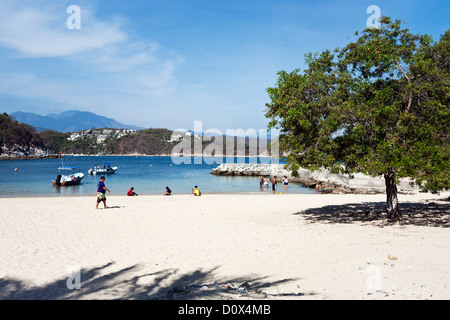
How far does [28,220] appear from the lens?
52.4 feet

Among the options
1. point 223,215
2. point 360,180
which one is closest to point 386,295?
point 223,215

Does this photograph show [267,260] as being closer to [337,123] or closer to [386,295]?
[386,295]

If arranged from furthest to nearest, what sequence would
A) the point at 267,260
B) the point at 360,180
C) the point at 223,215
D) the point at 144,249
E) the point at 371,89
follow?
the point at 360,180, the point at 223,215, the point at 371,89, the point at 144,249, the point at 267,260

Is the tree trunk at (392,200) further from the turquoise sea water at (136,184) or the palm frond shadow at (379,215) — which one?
the turquoise sea water at (136,184)

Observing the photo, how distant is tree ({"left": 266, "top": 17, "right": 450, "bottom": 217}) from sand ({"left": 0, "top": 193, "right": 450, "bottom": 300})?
256 centimetres

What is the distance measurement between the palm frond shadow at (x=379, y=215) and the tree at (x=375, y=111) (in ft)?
3.21

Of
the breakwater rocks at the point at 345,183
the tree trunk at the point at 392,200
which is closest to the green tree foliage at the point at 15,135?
the breakwater rocks at the point at 345,183

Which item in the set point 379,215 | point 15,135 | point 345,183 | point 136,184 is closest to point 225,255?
point 379,215

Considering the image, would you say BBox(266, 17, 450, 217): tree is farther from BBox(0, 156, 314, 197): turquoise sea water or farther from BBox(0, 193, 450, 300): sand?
BBox(0, 156, 314, 197): turquoise sea water

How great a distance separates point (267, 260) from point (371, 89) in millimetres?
8654

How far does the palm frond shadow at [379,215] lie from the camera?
566 inches

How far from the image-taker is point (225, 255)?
10.1 metres

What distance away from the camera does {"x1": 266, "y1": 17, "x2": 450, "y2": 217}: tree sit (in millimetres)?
11719

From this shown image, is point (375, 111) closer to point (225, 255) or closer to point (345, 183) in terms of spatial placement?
point (225, 255)
